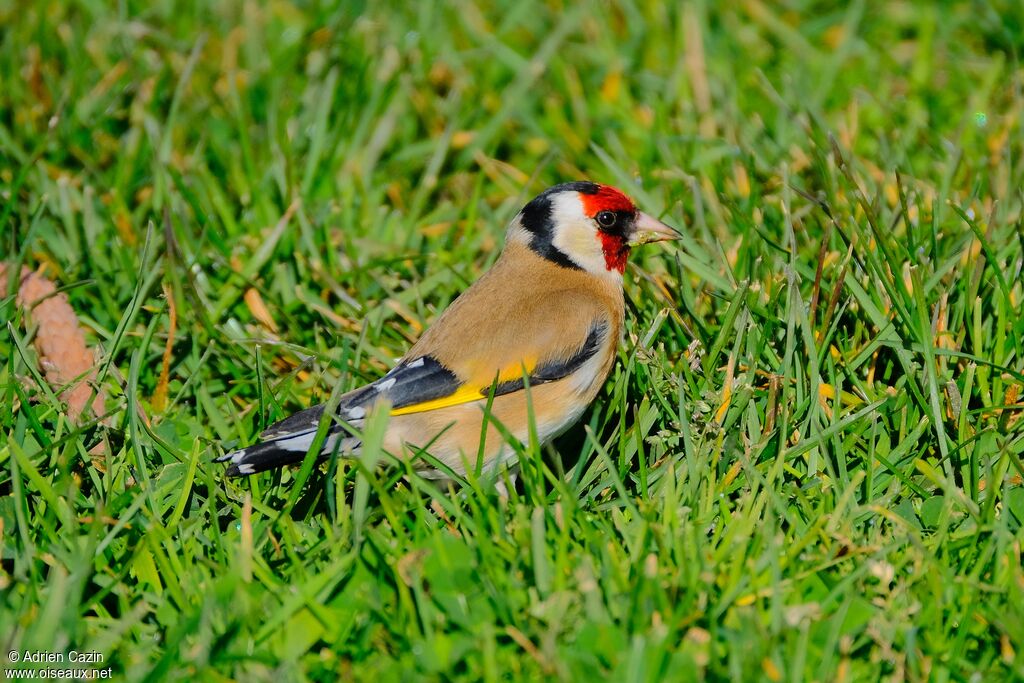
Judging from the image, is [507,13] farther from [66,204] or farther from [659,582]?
[659,582]

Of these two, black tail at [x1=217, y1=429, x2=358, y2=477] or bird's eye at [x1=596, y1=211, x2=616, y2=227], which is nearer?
black tail at [x1=217, y1=429, x2=358, y2=477]

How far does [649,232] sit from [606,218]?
14 centimetres

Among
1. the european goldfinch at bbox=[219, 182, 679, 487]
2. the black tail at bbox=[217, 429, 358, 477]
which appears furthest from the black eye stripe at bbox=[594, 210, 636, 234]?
the black tail at bbox=[217, 429, 358, 477]

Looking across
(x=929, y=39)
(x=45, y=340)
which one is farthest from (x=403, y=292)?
(x=929, y=39)

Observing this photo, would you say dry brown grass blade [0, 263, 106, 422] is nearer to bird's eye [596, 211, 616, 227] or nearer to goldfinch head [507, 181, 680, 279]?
goldfinch head [507, 181, 680, 279]

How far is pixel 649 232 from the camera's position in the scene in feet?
12.3

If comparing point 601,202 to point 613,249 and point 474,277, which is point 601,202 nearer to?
point 613,249

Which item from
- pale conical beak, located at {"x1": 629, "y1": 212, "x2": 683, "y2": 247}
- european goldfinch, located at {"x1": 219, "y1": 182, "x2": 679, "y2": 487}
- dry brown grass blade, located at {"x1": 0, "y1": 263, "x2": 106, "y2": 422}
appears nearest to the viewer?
european goldfinch, located at {"x1": 219, "y1": 182, "x2": 679, "y2": 487}

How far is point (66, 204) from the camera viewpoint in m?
4.42

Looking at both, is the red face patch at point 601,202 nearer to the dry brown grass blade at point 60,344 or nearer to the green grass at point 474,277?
the green grass at point 474,277

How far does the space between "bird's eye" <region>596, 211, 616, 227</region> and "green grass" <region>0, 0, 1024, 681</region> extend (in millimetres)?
271

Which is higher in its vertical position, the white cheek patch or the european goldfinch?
the white cheek patch

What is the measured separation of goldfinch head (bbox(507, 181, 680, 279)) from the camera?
375cm

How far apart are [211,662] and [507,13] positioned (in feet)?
13.5
